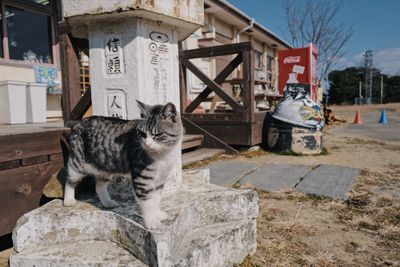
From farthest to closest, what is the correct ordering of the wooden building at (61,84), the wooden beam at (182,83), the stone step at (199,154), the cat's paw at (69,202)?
1. the wooden beam at (182,83)
2. the stone step at (199,154)
3. the wooden building at (61,84)
4. the cat's paw at (69,202)

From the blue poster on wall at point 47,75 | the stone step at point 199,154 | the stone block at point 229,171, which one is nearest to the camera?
the stone block at point 229,171

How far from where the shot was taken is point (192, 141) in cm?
645

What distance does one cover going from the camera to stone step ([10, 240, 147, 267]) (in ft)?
6.62

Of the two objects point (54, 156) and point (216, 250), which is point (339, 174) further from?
point (54, 156)

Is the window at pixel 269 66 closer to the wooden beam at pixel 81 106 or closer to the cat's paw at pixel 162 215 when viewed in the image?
the wooden beam at pixel 81 106

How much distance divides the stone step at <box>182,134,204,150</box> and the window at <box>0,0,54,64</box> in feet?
12.6

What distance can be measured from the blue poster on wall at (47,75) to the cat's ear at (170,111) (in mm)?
5890

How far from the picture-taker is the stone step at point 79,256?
2018mm

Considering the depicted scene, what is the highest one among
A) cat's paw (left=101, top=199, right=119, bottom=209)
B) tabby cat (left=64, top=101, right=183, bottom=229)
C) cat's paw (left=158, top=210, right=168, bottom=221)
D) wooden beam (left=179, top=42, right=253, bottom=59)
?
wooden beam (left=179, top=42, right=253, bottom=59)

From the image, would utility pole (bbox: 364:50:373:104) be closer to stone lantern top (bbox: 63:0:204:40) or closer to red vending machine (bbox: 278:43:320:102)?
red vending machine (bbox: 278:43:320:102)

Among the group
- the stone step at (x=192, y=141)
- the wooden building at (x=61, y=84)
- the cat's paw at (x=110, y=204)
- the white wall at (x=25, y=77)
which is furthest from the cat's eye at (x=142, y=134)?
the white wall at (x=25, y=77)

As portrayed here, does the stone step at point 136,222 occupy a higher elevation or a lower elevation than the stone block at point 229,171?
higher

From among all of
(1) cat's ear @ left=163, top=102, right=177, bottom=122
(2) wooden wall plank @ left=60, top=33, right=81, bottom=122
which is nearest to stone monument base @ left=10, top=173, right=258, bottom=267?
(1) cat's ear @ left=163, top=102, right=177, bottom=122

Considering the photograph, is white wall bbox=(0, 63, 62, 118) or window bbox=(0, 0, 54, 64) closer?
white wall bbox=(0, 63, 62, 118)
